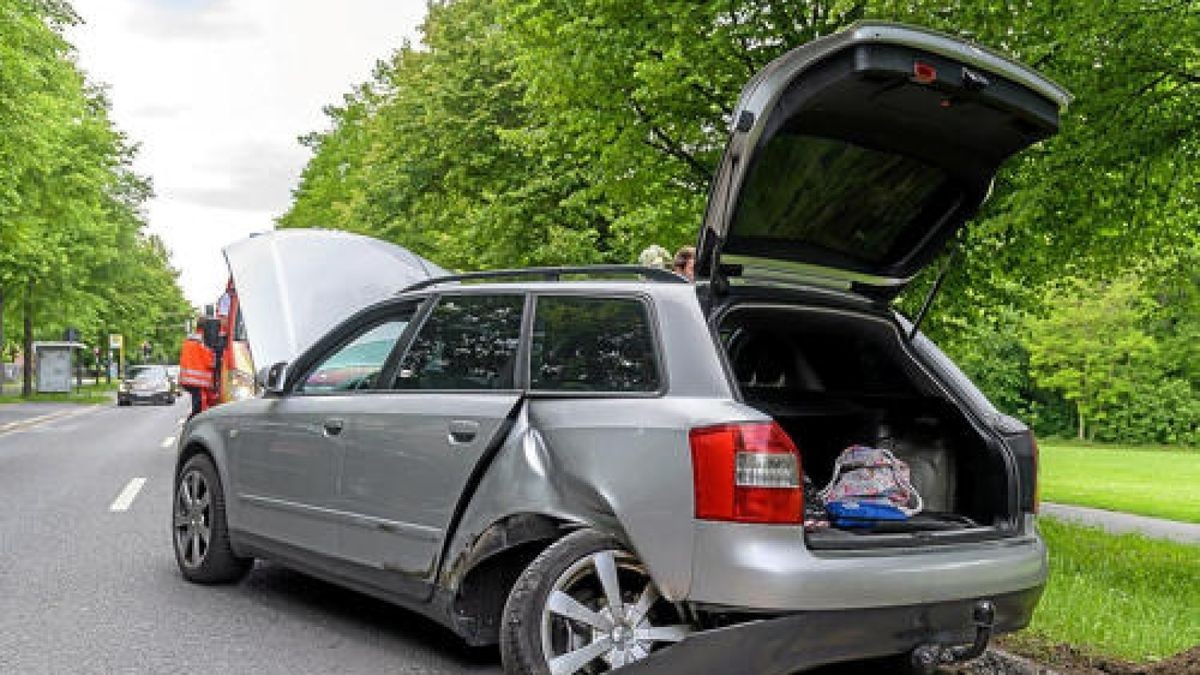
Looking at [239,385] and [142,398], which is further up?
[239,385]

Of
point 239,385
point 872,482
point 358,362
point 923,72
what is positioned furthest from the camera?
point 239,385

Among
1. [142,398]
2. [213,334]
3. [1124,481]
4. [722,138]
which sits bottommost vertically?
[1124,481]

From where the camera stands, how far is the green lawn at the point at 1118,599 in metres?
5.41

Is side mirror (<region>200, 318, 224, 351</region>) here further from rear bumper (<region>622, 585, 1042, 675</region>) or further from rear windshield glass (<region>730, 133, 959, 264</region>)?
rear bumper (<region>622, 585, 1042, 675</region>)

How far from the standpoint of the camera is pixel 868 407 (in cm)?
490

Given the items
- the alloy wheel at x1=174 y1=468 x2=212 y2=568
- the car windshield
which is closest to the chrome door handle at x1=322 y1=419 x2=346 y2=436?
the alloy wheel at x1=174 y1=468 x2=212 y2=568

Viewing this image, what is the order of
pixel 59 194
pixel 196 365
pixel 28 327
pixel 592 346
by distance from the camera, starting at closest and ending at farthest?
pixel 592 346 → pixel 196 365 → pixel 59 194 → pixel 28 327

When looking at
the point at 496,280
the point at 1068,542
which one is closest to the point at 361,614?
the point at 496,280

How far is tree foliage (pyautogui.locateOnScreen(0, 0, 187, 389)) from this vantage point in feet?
78.4

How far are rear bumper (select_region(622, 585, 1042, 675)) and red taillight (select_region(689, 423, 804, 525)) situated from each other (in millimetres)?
322

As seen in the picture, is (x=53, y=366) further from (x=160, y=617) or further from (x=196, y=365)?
(x=160, y=617)

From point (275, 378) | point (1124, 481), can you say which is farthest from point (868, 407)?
point (1124, 481)

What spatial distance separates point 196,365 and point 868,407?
31.7 feet

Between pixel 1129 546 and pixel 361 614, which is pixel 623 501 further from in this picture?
pixel 1129 546
